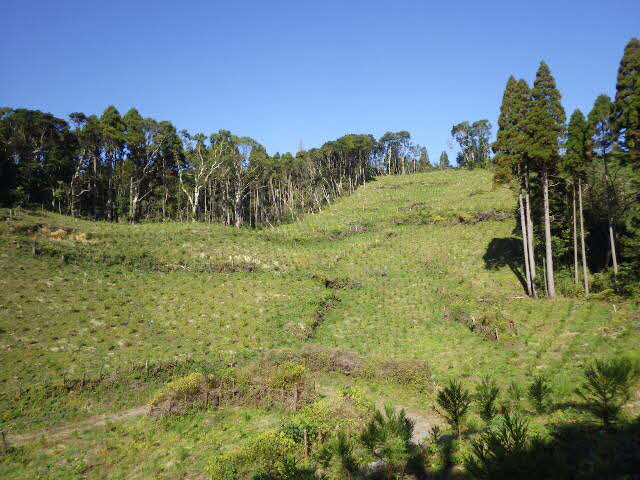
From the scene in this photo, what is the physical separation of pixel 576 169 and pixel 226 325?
28.1 m

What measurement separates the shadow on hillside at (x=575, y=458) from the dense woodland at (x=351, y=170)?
17.9 meters

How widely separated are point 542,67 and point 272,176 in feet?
191

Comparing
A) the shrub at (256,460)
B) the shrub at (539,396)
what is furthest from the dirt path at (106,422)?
the shrub at (256,460)

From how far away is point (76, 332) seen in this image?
69.3ft

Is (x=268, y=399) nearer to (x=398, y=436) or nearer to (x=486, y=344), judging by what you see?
(x=398, y=436)

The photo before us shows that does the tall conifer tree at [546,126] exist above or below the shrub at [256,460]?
above

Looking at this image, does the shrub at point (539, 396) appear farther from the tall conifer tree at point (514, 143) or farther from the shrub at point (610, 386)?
the tall conifer tree at point (514, 143)

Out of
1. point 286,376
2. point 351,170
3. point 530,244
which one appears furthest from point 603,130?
point 351,170

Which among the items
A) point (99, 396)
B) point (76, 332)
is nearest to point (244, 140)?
point (76, 332)

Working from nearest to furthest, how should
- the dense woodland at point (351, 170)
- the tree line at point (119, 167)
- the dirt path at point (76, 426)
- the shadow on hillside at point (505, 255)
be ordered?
1. the dirt path at point (76, 426)
2. the dense woodland at point (351, 170)
3. the shadow on hillside at point (505, 255)
4. the tree line at point (119, 167)

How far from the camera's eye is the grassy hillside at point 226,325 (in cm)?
1457

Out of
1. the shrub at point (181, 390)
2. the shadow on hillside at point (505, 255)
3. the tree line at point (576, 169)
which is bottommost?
the shrub at point (181, 390)

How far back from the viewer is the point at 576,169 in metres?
25.8

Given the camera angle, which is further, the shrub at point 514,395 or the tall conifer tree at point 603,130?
the tall conifer tree at point 603,130
